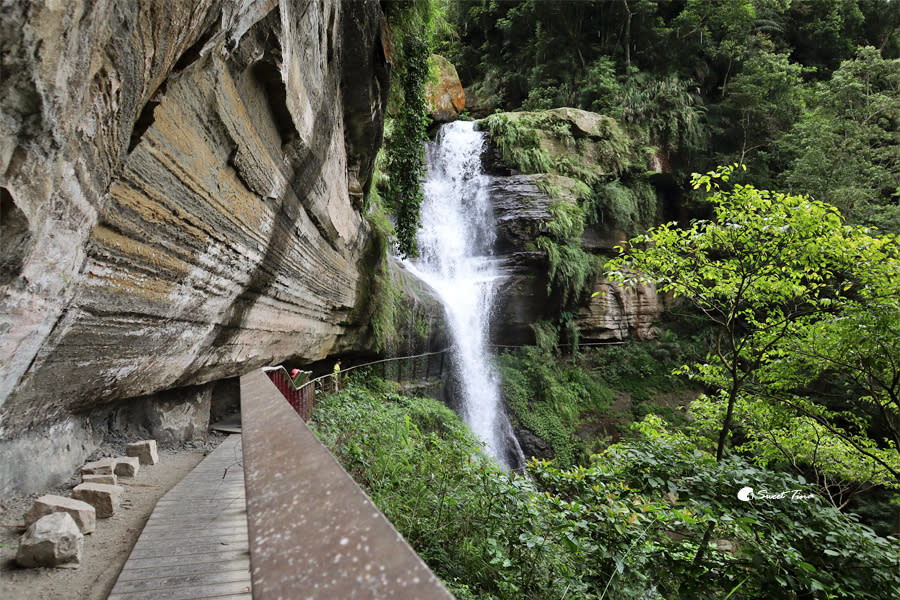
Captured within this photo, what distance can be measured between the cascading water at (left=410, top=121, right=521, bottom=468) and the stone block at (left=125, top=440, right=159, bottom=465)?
9530 millimetres

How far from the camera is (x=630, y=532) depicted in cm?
351

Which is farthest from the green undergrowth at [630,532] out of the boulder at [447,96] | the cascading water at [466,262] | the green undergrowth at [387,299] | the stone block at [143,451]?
the boulder at [447,96]

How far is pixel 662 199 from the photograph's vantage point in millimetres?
20891

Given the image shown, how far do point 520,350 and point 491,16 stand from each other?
19.5m

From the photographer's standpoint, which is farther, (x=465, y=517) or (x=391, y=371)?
(x=391, y=371)

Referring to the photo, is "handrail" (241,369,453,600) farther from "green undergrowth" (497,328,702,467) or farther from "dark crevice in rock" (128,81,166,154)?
"green undergrowth" (497,328,702,467)

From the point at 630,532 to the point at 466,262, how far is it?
12745 millimetres

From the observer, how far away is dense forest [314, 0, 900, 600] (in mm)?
3430

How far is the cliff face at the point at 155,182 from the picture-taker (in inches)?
59.2

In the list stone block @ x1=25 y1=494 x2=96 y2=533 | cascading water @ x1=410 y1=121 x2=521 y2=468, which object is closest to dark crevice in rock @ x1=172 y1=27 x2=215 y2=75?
stone block @ x1=25 y1=494 x2=96 y2=533

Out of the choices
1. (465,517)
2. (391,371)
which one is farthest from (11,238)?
(391,371)

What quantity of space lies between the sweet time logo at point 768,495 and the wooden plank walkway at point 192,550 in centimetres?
330

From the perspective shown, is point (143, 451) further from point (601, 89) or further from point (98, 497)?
point (601, 89)

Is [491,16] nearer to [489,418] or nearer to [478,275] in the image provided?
[478,275]
